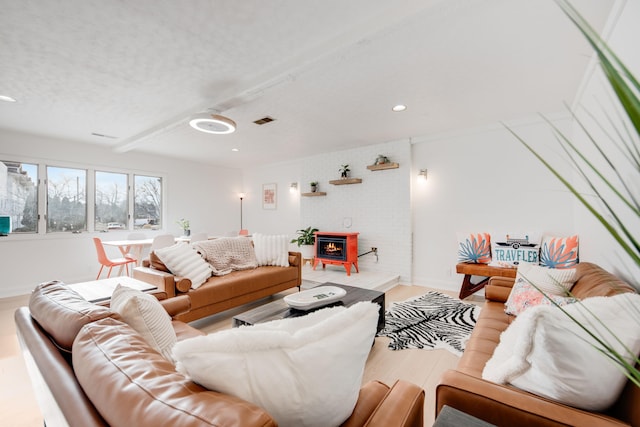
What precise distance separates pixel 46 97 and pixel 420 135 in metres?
4.85

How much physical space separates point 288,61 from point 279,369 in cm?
250

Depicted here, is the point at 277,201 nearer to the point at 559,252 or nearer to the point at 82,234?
the point at 82,234

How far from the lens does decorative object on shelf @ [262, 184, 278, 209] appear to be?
22.9 ft

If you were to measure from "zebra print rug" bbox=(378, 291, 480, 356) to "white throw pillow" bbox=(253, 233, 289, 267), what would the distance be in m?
1.56

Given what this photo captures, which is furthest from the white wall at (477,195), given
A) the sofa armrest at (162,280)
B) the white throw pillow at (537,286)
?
the sofa armrest at (162,280)

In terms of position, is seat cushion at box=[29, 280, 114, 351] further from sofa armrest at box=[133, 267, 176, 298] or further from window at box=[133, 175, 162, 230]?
window at box=[133, 175, 162, 230]

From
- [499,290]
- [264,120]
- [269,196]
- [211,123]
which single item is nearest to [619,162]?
[499,290]

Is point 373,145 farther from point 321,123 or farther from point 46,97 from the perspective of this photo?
point 46,97

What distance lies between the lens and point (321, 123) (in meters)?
4.06

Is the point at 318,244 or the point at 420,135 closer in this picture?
the point at 420,135

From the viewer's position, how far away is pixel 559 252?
10.9 feet

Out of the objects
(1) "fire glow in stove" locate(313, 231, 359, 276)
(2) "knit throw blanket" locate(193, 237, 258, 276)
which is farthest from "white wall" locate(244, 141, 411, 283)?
(2) "knit throw blanket" locate(193, 237, 258, 276)

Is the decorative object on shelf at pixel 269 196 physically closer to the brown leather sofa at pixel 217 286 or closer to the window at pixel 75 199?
the window at pixel 75 199

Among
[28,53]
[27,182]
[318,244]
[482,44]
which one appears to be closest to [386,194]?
[318,244]
